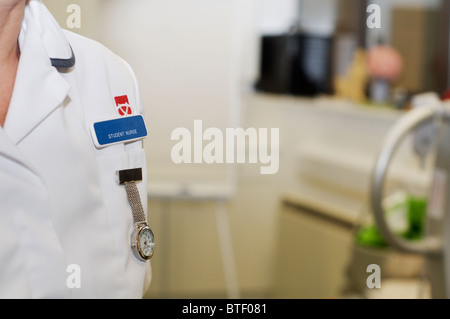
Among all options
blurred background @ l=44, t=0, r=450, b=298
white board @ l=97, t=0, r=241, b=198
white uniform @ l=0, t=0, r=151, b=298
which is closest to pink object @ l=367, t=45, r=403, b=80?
blurred background @ l=44, t=0, r=450, b=298

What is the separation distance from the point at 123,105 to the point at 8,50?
11cm

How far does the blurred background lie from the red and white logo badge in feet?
0.66

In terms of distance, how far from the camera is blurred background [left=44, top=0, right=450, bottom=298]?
1769 millimetres

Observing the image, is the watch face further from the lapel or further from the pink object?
the pink object

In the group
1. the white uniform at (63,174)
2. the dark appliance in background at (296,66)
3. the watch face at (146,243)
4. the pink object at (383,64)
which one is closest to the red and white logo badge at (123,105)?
the white uniform at (63,174)

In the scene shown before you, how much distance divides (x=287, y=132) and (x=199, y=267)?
764 mm

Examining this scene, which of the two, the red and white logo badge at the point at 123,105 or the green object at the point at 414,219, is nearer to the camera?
the red and white logo badge at the point at 123,105

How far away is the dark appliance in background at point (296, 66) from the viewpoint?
10.9 feet

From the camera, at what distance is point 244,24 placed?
320cm

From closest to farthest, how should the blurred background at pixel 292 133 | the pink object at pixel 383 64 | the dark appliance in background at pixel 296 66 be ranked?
the blurred background at pixel 292 133, the pink object at pixel 383 64, the dark appliance in background at pixel 296 66

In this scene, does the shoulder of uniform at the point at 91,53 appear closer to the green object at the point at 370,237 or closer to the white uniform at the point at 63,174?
the white uniform at the point at 63,174

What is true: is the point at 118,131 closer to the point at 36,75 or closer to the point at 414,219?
the point at 36,75

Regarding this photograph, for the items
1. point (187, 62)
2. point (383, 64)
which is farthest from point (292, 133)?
point (187, 62)

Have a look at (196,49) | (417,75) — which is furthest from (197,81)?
(417,75)
